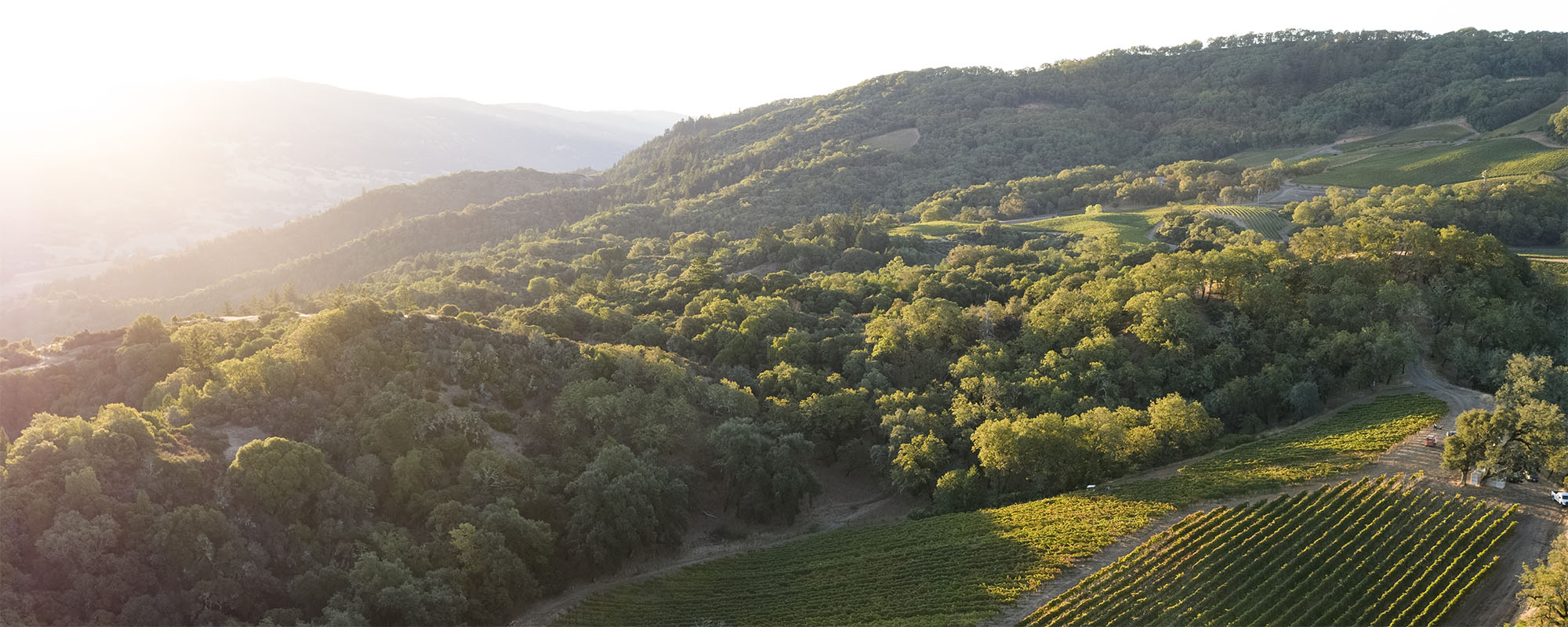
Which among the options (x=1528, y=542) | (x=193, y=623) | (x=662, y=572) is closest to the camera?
(x=193, y=623)

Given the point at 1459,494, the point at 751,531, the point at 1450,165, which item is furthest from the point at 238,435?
the point at 1450,165

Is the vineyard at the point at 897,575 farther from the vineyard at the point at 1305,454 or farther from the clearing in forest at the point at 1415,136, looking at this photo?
the clearing in forest at the point at 1415,136

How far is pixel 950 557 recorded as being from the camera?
4456 centimetres

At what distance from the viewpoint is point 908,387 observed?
230 feet

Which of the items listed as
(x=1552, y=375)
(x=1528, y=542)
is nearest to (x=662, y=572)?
(x=1528, y=542)

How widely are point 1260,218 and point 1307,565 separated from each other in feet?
295

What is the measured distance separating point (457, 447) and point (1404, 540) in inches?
2074

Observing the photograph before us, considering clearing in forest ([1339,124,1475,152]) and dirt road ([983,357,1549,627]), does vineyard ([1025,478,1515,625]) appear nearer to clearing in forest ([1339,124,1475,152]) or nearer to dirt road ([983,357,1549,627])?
dirt road ([983,357,1549,627])

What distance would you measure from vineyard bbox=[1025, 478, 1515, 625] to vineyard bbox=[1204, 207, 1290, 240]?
7080cm

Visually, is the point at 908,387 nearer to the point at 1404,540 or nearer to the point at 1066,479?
the point at 1066,479

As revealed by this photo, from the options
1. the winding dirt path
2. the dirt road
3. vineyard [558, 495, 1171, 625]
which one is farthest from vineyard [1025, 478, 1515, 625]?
the winding dirt path

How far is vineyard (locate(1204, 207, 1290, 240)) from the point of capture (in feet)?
355

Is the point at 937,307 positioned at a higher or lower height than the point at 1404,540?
higher

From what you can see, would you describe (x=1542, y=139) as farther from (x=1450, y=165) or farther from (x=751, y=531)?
(x=751, y=531)
